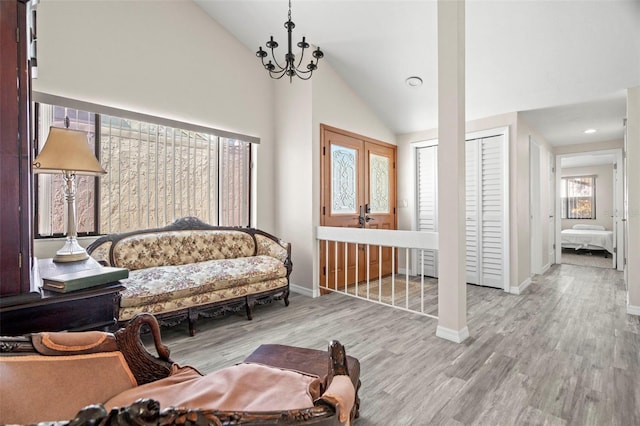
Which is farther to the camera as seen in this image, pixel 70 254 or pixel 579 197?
pixel 579 197

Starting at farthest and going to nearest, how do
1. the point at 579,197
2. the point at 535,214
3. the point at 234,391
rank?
the point at 579,197 < the point at 535,214 < the point at 234,391

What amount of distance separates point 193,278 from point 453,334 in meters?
2.30

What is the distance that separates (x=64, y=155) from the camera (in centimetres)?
172

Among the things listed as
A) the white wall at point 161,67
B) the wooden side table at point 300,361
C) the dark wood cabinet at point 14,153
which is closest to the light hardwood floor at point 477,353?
the wooden side table at point 300,361

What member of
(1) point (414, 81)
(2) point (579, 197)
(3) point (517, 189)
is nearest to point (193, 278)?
(1) point (414, 81)

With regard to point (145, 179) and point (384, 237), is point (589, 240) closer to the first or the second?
point (384, 237)

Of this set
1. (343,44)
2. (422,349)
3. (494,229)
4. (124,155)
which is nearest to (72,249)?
(124,155)

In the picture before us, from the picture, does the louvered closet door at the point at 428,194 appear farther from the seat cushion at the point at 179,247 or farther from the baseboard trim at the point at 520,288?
the seat cushion at the point at 179,247

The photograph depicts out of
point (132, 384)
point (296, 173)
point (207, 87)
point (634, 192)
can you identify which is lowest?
point (132, 384)

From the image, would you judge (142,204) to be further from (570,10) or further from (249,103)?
(570,10)

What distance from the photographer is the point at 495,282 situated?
13.5ft

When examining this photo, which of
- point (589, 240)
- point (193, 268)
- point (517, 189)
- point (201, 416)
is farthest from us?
point (589, 240)

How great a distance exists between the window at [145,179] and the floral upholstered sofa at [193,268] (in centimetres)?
24

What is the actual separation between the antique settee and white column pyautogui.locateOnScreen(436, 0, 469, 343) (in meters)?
1.81
